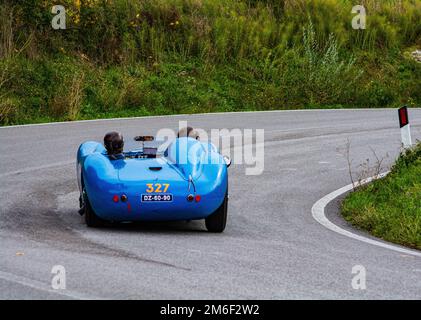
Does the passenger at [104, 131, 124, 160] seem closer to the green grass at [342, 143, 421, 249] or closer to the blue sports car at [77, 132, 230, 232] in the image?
the blue sports car at [77, 132, 230, 232]

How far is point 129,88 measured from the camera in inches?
929

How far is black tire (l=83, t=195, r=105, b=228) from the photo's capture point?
33.3ft

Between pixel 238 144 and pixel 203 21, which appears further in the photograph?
pixel 203 21

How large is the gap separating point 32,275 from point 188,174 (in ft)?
9.69

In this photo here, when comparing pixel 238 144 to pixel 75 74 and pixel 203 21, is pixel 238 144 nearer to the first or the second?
pixel 75 74

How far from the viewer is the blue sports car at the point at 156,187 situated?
9.80m

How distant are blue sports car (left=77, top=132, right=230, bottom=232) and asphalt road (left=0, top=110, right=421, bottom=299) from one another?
20 cm

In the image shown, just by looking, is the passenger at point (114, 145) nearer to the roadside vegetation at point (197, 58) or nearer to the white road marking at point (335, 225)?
the white road marking at point (335, 225)

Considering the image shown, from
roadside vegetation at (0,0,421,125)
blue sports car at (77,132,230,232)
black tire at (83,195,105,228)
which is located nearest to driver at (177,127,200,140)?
blue sports car at (77,132,230,232)

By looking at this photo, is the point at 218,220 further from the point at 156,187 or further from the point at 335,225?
the point at 335,225

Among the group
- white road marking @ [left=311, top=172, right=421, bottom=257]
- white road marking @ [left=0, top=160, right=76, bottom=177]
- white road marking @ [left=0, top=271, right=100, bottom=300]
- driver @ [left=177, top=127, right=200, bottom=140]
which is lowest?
white road marking @ [left=311, top=172, right=421, bottom=257]

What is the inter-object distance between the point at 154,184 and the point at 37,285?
295 cm

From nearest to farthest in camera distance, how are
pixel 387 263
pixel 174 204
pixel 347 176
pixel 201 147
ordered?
pixel 387 263 → pixel 174 204 → pixel 201 147 → pixel 347 176
